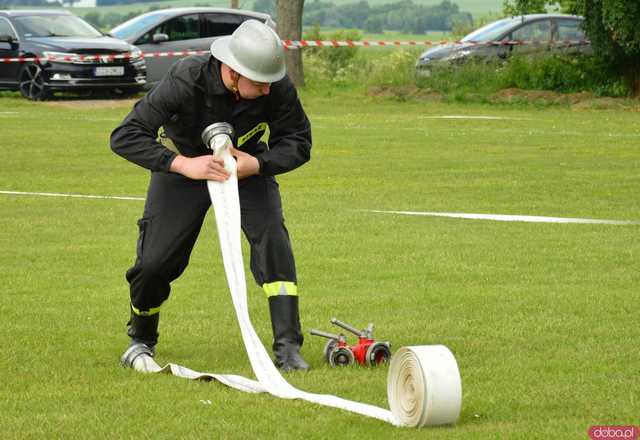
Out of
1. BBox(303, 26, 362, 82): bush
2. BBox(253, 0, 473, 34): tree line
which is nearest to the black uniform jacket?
BBox(303, 26, 362, 82): bush

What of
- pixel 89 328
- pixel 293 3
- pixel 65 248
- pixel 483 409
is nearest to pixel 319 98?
pixel 293 3

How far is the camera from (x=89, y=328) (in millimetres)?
8312

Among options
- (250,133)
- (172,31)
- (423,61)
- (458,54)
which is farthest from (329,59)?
(250,133)

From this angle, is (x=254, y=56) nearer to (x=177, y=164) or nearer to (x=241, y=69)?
(x=241, y=69)

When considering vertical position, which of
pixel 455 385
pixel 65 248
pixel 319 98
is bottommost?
pixel 319 98

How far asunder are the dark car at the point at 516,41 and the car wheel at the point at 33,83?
7.98 m

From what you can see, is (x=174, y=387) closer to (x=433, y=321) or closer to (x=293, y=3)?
(x=433, y=321)

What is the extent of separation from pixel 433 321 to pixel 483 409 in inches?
84.9

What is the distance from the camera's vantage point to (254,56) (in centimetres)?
679

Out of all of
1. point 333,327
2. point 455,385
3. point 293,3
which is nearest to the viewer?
point 455,385

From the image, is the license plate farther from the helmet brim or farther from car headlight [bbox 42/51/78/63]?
the helmet brim

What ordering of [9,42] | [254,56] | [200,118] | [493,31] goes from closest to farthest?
[254,56], [200,118], [9,42], [493,31]

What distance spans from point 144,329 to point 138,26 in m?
26.3

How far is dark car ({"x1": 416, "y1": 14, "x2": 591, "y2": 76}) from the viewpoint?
31719 millimetres
